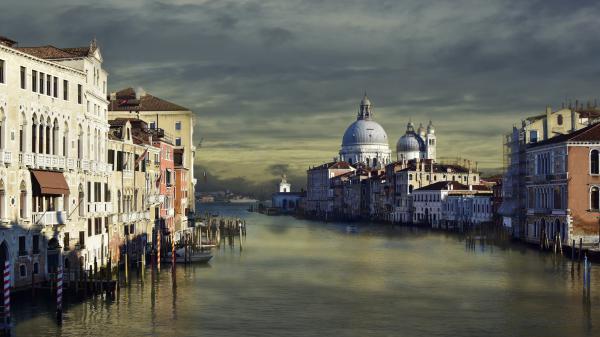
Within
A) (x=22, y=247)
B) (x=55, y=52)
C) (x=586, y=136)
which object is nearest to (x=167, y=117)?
(x=586, y=136)

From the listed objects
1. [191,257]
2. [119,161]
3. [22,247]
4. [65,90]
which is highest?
[65,90]

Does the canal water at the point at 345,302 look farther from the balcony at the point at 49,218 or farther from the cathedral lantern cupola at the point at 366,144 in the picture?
the cathedral lantern cupola at the point at 366,144

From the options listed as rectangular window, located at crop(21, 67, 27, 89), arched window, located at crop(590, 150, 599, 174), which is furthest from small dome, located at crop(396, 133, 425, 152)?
rectangular window, located at crop(21, 67, 27, 89)

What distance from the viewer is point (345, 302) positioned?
99.9 feet

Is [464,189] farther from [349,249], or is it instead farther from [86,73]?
[86,73]

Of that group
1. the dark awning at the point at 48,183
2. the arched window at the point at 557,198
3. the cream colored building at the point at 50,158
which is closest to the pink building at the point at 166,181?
the cream colored building at the point at 50,158

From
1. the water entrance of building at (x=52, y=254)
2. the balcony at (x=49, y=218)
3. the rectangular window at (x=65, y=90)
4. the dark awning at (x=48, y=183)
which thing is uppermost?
the rectangular window at (x=65, y=90)

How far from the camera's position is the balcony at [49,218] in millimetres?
28920

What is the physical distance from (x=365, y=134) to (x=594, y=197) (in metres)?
115

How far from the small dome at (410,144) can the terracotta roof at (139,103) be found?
91.1 metres

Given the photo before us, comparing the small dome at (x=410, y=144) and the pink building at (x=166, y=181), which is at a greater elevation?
the small dome at (x=410, y=144)

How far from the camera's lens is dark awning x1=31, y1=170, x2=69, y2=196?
1122 inches

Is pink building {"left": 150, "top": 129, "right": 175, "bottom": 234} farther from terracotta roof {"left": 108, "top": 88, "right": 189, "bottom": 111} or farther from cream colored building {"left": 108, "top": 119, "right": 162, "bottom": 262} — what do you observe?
terracotta roof {"left": 108, "top": 88, "right": 189, "bottom": 111}

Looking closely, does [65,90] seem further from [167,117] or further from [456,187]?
[456,187]
